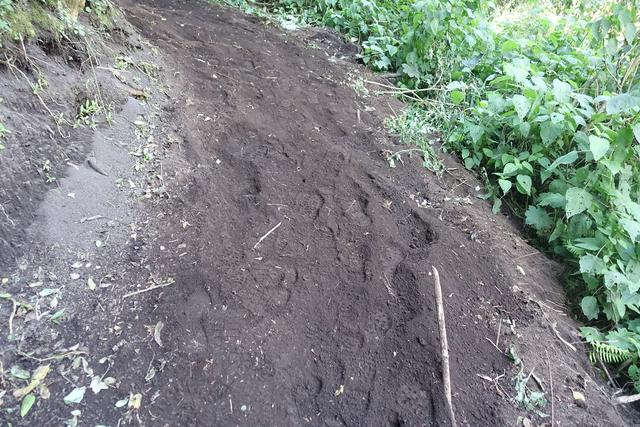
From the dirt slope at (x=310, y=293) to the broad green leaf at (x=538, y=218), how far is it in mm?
145

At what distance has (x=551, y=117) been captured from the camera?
308cm

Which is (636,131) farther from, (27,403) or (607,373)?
(27,403)

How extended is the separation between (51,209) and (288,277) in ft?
4.28

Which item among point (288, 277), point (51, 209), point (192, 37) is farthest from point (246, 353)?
point (192, 37)

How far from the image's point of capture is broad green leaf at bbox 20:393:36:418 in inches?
67.8

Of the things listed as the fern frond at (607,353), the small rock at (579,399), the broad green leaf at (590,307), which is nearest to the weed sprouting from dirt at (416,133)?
the broad green leaf at (590,307)

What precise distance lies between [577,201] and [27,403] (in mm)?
3052

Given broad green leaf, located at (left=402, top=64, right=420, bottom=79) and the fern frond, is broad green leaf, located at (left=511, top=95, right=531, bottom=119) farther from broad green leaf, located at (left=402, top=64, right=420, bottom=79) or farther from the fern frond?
the fern frond

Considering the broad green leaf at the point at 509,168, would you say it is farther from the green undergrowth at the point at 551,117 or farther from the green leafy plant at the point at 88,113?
the green leafy plant at the point at 88,113

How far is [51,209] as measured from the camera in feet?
7.76

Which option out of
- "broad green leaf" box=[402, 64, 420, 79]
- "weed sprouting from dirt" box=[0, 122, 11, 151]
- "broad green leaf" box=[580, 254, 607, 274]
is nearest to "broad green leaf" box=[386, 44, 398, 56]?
"broad green leaf" box=[402, 64, 420, 79]

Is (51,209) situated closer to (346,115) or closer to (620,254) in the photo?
(346,115)

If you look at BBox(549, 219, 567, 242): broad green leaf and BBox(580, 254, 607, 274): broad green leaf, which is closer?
BBox(580, 254, 607, 274): broad green leaf

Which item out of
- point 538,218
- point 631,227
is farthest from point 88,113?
point 631,227
